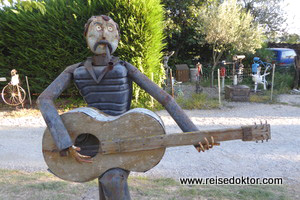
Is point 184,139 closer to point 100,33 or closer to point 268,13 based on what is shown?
point 100,33

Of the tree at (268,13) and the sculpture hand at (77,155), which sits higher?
the tree at (268,13)

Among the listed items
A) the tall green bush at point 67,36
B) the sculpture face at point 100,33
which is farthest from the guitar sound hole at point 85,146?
the tall green bush at point 67,36

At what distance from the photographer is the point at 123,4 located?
7.20 meters

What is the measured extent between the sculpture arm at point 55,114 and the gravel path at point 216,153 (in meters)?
2.48

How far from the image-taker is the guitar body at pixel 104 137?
77.0 inches

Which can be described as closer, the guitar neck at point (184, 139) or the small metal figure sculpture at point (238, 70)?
the guitar neck at point (184, 139)

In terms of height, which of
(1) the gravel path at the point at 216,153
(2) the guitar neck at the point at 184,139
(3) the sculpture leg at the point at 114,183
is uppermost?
(2) the guitar neck at the point at 184,139

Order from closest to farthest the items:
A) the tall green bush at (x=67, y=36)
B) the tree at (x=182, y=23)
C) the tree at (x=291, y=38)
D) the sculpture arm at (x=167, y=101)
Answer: the sculpture arm at (x=167, y=101) < the tall green bush at (x=67, y=36) < the tree at (x=182, y=23) < the tree at (x=291, y=38)

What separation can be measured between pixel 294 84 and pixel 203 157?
866 cm

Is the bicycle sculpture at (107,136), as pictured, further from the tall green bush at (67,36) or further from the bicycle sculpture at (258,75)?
the bicycle sculpture at (258,75)

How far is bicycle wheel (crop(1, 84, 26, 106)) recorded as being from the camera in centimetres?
826

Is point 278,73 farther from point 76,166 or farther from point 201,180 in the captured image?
point 76,166

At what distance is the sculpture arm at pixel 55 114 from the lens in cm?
191

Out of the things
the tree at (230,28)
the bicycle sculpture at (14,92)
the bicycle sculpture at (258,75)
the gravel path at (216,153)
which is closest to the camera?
the gravel path at (216,153)
